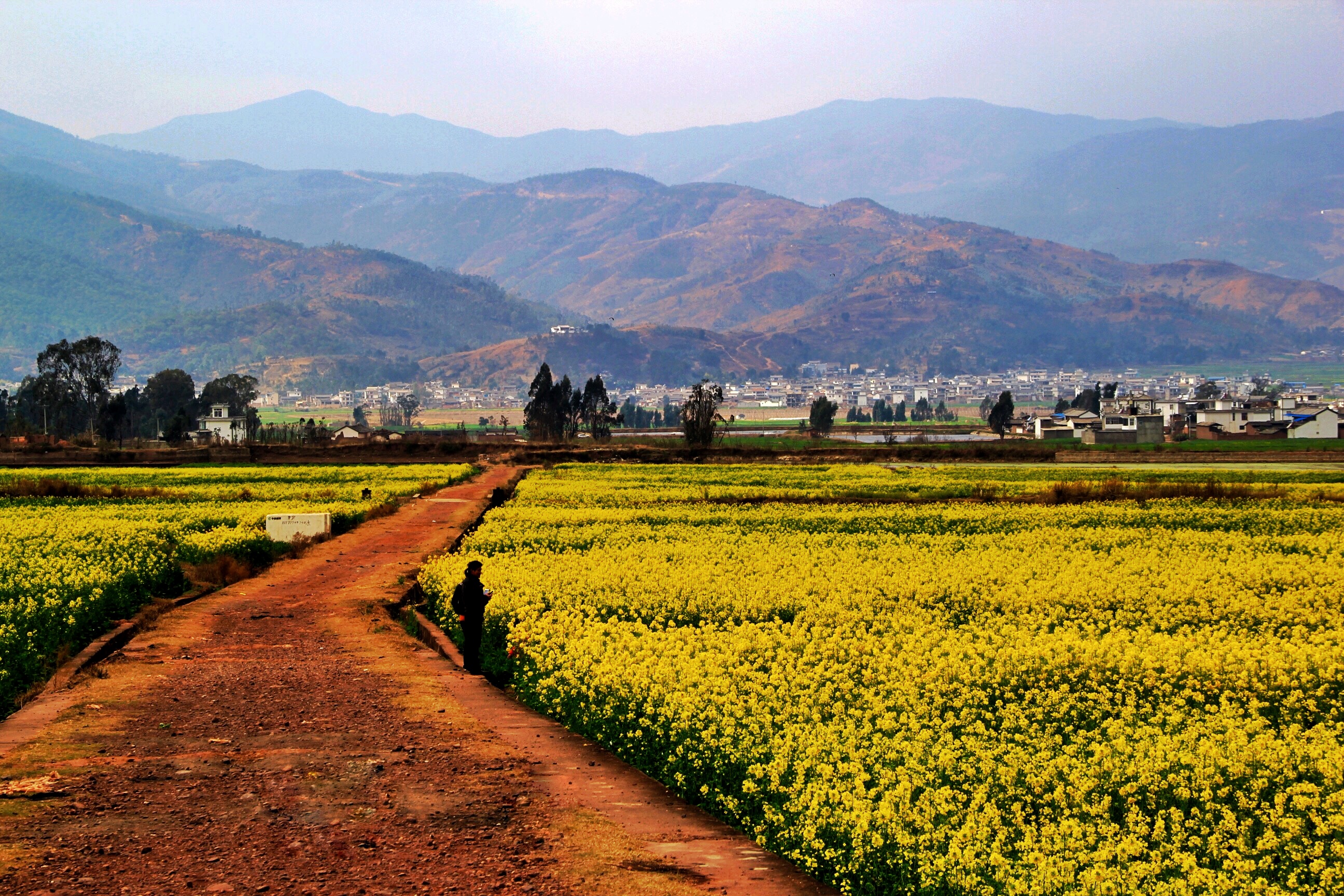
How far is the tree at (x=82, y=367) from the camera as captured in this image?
527 ft

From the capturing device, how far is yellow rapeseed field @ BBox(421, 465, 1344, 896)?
9523 mm

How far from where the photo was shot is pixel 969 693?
14.1 meters

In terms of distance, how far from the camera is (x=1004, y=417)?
543 ft

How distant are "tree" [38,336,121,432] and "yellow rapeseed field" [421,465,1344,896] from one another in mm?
151634

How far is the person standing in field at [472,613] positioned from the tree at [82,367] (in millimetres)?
159073

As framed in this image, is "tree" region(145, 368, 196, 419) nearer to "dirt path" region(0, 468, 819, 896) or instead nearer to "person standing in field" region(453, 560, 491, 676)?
"person standing in field" region(453, 560, 491, 676)

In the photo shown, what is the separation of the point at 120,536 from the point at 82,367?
14933 centimetres

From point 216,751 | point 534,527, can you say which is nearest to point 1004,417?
point 534,527

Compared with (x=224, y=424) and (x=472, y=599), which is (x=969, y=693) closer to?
(x=472, y=599)

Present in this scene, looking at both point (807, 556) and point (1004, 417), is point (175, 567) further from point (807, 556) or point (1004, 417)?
point (1004, 417)

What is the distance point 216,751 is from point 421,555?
19.0 m

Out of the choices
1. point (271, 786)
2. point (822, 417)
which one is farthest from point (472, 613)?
point (822, 417)

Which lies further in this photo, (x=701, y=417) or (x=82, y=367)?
(x=82, y=367)

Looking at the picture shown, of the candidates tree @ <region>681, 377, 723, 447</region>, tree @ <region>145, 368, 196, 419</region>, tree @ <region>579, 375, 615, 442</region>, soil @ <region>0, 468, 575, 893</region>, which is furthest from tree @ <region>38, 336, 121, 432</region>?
soil @ <region>0, 468, 575, 893</region>
